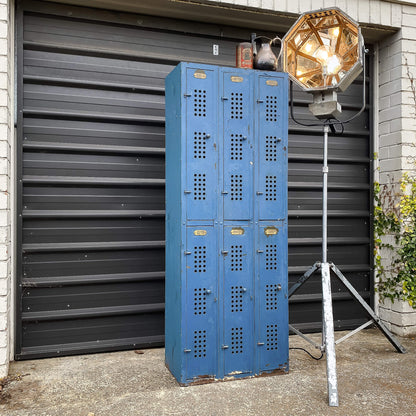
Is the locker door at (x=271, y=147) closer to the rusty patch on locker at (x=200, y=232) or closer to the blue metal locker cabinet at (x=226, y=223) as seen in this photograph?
the blue metal locker cabinet at (x=226, y=223)

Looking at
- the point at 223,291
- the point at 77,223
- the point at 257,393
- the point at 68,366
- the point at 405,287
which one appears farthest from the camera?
the point at 405,287

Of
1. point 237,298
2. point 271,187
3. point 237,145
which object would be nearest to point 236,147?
point 237,145

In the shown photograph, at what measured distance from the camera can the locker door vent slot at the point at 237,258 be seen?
3.47 m

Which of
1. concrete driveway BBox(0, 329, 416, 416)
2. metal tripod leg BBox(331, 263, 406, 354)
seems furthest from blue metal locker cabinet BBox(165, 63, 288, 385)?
metal tripod leg BBox(331, 263, 406, 354)

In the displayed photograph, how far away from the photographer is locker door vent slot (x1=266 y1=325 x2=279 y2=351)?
353 cm

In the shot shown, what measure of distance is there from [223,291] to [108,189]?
159cm

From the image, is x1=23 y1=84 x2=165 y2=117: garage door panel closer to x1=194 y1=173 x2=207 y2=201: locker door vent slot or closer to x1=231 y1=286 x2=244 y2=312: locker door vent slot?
x1=194 y1=173 x2=207 y2=201: locker door vent slot

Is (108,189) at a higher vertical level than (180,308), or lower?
higher

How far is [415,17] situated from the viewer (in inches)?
184

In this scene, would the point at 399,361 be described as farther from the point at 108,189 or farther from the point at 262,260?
the point at 108,189

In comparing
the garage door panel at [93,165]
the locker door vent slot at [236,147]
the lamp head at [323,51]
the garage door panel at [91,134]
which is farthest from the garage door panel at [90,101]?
the lamp head at [323,51]

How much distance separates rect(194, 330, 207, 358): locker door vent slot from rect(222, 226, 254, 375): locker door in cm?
16

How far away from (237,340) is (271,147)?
5.46 feet

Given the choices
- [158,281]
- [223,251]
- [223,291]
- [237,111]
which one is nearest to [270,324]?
[223,291]
